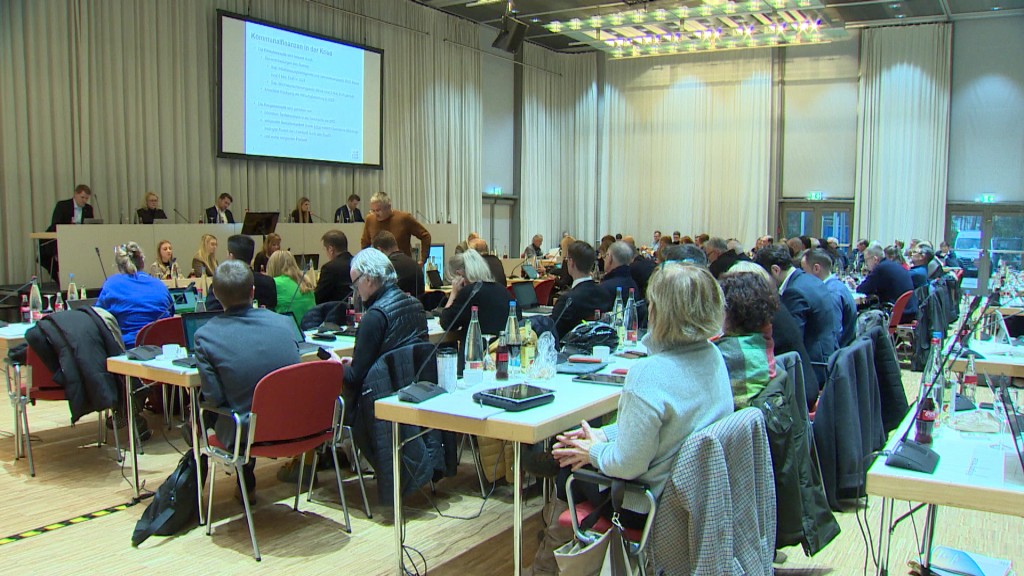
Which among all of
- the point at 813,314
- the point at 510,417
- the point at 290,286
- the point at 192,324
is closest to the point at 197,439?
the point at 192,324

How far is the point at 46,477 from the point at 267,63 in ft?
25.5

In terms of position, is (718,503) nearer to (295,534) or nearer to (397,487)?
(397,487)

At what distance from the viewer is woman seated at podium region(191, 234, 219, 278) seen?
8.73 m

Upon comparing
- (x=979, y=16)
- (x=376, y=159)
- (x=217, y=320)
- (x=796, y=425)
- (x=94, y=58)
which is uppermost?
(x=979, y=16)

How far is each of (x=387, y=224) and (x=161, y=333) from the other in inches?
124

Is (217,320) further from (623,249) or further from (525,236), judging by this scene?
(525,236)

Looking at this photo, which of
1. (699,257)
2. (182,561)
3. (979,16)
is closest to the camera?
(182,561)

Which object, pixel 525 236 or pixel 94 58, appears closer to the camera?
pixel 94 58

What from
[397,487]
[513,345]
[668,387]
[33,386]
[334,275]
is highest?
[334,275]

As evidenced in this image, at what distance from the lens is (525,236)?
1705 cm

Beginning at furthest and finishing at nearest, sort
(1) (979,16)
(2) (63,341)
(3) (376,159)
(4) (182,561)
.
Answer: (1) (979,16) < (3) (376,159) < (2) (63,341) < (4) (182,561)

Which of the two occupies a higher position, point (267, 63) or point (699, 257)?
point (267, 63)

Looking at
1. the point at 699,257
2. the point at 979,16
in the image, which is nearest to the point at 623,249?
the point at 699,257

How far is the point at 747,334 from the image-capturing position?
10.4 feet
